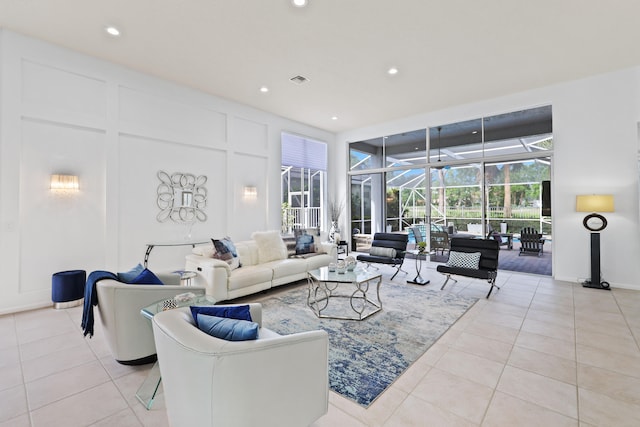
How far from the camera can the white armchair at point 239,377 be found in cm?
122

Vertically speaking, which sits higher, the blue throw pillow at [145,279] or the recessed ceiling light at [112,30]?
the recessed ceiling light at [112,30]

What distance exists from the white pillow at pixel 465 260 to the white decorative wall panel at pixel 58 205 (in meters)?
5.37

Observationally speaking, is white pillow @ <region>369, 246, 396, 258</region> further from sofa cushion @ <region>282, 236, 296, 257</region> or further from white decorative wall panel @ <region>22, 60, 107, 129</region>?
white decorative wall panel @ <region>22, 60, 107, 129</region>

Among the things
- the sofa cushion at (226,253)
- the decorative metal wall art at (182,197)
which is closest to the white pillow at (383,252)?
the sofa cushion at (226,253)

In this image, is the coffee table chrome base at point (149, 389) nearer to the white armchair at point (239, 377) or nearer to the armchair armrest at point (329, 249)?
the white armchair at point (239, 377)

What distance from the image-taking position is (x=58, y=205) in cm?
398

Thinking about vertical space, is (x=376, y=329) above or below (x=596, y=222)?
below

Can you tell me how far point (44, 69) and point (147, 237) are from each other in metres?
2.61

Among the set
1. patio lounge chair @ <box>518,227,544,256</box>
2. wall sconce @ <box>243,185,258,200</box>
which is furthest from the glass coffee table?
patio lounge chair @ <box>518,227,544,256</box>

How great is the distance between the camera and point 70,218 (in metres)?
4.06

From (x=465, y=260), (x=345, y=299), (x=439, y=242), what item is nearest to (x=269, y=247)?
(x=345, y=299)

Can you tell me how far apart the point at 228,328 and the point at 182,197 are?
4298 millimetres

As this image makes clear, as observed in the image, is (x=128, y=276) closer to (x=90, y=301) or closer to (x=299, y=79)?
(x=90, y=301)

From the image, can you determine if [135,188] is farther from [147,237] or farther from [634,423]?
[634,423]
